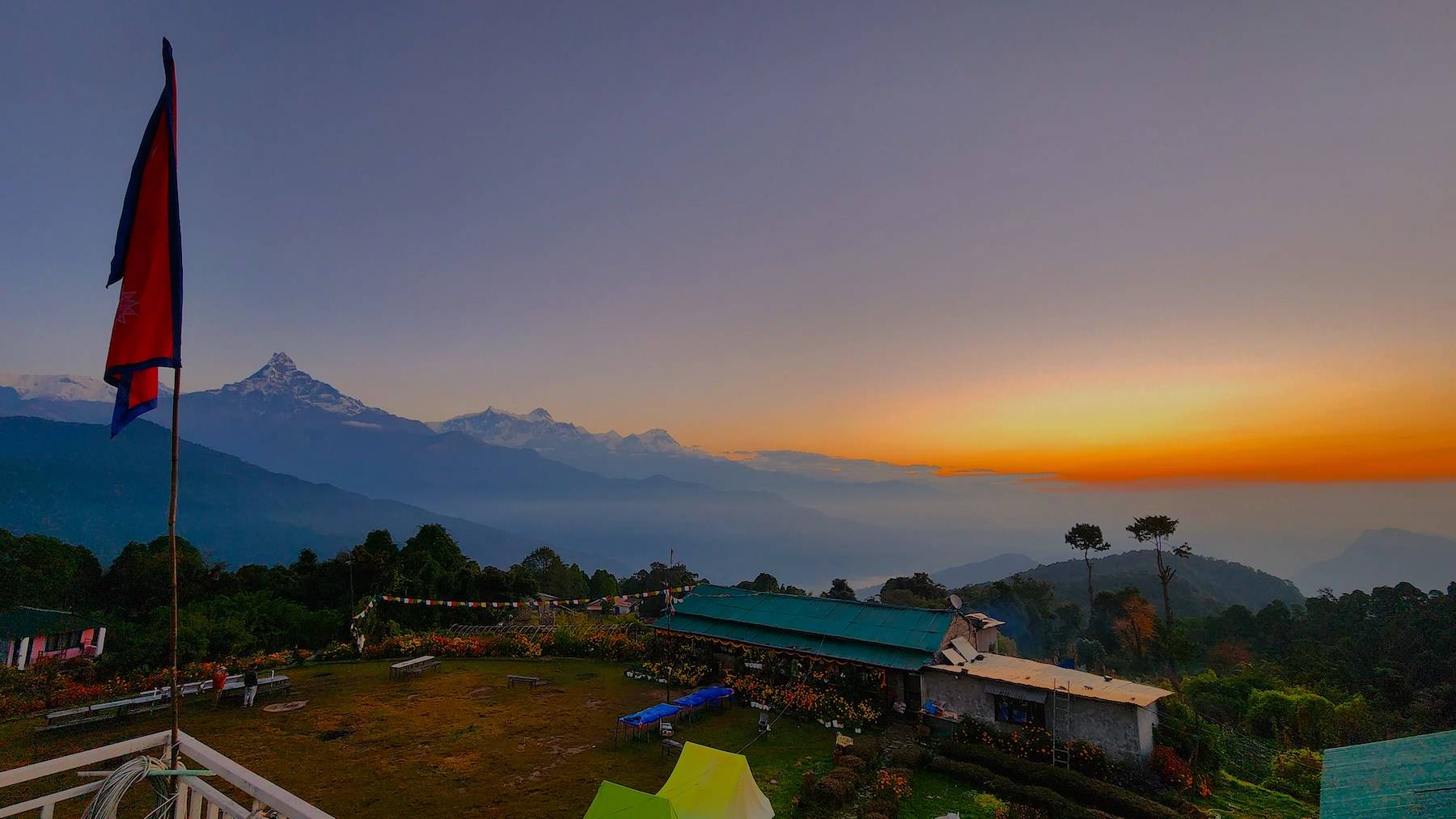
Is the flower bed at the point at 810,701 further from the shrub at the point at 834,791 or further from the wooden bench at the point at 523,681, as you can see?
the wooden bench at the point at 523,681

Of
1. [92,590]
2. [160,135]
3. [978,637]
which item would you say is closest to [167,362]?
[160,135]

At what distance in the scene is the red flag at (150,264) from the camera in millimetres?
5457

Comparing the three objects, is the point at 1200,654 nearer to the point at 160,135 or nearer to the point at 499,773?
the point at 499,773

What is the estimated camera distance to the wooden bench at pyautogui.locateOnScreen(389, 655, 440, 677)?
21.1 meters

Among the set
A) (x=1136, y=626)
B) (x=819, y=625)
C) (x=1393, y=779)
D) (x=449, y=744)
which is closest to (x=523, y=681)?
(x=449, y=744)

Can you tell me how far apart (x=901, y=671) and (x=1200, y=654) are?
33.0 m

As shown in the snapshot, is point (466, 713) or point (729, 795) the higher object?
point (729, 795)

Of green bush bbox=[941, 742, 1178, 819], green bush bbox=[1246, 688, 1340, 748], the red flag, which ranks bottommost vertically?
green bush bbox=[1246, 688, 1340, 748]

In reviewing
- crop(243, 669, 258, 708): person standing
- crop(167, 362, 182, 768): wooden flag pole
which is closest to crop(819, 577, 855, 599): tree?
crop(243, 669, 258, 708): person standing

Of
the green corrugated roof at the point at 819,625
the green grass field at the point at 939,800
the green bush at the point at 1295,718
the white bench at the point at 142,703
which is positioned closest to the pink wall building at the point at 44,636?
the white bench at the point at 142,703

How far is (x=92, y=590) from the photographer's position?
1164 inches

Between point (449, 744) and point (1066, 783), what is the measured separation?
14702 millimetres

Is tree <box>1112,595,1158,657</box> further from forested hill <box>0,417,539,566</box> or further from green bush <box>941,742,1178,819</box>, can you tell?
forested hill <box>0,417,539,566</box>

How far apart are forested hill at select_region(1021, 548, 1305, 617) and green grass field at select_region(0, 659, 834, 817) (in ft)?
248
